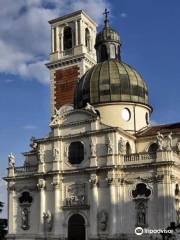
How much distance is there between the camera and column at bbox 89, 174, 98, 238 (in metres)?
45.5

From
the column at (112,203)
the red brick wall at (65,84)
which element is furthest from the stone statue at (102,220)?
the red brick wall at (65,84)

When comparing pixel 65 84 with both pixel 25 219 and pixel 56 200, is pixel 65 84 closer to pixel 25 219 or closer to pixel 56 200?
pixel 25 219

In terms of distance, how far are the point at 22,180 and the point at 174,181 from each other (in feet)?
48.1

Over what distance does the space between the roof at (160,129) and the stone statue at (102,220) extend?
859 centimetres

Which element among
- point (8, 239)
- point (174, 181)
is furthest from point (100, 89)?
point (8, 239)

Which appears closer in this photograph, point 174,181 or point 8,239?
A: point 174,181

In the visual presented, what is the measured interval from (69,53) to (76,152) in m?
23.5

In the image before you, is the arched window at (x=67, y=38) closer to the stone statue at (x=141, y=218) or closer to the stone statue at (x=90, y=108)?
the stone statue at (x=90, y=108)

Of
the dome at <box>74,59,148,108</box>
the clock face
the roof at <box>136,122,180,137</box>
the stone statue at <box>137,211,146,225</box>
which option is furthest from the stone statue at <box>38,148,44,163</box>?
the stone statue at <box>137,211,146,225</box>

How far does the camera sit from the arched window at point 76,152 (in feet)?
157

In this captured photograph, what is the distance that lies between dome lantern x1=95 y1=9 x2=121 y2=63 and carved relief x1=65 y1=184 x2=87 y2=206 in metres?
14.5

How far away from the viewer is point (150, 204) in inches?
1736

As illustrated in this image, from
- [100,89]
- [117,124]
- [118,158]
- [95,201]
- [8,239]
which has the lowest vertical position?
[8,239]

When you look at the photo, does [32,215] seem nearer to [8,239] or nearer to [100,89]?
[8,239]
